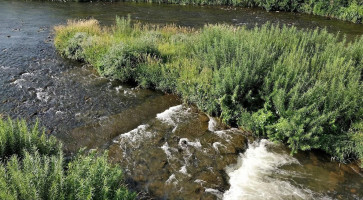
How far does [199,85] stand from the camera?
488 inches

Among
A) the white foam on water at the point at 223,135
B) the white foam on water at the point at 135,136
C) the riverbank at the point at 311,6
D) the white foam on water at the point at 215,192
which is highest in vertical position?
the riverbank at the point at 311,6

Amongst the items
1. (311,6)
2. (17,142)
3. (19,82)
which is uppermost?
(311,6)

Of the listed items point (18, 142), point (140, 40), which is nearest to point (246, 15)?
point (140, 40)

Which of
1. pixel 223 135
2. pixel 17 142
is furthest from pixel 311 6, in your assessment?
pixel 17 142

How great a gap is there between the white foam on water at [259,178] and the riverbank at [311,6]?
2605cm

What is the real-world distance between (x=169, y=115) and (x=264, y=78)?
4.33 m

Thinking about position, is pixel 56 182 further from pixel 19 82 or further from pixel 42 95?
pixel 19 82

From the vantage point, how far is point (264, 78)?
11766 millimetres

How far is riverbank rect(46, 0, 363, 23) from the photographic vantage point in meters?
29.9

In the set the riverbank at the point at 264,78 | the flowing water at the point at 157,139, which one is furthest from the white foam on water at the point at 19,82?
the riverbank at the point at 264,78

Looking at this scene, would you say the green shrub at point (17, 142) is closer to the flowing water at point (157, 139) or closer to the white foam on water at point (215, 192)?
the flowing water at point (157, 139)

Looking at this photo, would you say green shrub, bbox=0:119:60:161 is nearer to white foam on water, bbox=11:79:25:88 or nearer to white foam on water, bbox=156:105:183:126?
white foam on water, bbox=156:105:183:126

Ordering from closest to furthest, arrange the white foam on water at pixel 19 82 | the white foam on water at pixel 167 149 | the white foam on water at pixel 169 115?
the white foam on water at pixel 167 149, the white foam on water at pixel 169 115, the white foam on water at pixel 19 82

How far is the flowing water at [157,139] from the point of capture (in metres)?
8.95
